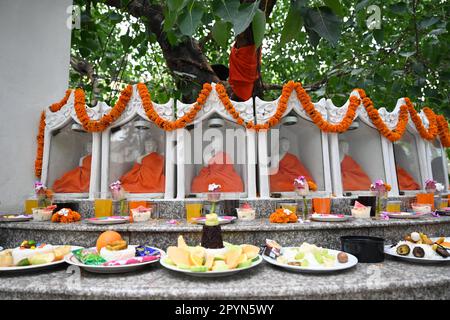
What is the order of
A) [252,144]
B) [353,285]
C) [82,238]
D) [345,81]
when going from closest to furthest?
[353,285]
[82,238]
[252,144]
[345,81]

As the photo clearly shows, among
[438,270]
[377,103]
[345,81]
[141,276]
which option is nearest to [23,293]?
[141,276]

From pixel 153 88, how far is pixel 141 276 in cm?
552

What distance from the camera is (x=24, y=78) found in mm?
4180

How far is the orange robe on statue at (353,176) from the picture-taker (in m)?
4.47

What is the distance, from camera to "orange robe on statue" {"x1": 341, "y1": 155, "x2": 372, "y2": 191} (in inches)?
176

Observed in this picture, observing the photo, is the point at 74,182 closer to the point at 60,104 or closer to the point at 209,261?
the point at 60,104

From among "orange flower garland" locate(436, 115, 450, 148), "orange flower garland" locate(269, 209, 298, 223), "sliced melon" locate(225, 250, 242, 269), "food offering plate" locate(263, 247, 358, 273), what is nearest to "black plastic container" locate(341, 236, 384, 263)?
"food offering plate" locate(263, 247, 358, 273)

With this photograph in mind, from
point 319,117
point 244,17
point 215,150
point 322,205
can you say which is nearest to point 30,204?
point 215,150

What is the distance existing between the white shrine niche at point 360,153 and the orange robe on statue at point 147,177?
8.01 feet

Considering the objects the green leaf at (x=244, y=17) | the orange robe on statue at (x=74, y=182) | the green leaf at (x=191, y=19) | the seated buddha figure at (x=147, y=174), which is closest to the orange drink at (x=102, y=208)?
the seated buddha figure at (x=147, y=174)

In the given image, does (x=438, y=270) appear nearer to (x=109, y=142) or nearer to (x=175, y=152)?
(x=175, y=152)

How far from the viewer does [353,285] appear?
1.77 meters

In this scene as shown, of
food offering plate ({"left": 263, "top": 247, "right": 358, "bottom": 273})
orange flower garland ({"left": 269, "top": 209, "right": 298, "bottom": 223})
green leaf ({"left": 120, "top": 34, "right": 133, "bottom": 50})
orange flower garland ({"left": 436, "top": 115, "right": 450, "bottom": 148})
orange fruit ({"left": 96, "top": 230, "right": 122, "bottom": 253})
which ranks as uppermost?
green leaf ({"left": 120, "top": 34, "right": 133, "bottom": 50})

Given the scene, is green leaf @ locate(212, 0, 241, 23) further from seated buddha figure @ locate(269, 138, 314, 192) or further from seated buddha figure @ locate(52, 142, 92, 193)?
seated buddha figure @ locate(52, 142, 92, 193)
